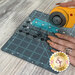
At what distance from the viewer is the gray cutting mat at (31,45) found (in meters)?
1.05

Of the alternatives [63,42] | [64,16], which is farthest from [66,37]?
[64,16]

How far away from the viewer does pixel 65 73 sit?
974 millimetres

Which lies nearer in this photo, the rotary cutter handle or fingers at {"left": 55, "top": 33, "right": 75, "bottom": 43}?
the rotary cutter handle

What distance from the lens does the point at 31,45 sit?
114cm

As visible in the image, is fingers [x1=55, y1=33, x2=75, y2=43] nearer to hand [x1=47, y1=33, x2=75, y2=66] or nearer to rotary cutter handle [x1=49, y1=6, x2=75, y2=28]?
hand [x1=47, y1=33, x2=75, y2=66]

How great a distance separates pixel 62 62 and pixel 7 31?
2.03ft

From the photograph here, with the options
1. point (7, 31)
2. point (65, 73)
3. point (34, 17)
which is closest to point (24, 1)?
point (34, 17)

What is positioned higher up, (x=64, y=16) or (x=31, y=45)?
(x=64, y=16)

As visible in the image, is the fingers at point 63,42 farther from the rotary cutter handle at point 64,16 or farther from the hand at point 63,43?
the rotary cutter handle at point 64,16

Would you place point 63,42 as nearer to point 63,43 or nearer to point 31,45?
point 63,43

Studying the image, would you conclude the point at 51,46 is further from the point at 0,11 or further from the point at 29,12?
the point at 0,11

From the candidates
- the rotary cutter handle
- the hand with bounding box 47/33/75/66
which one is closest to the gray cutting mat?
the hand with bounding box 47/33/75/66

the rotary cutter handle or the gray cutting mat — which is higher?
the rotary cutter handle

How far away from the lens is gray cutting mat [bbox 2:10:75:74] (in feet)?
3.43
